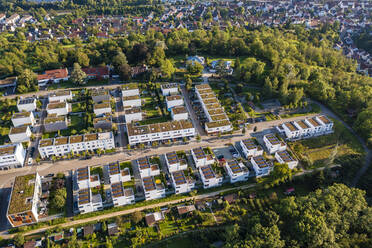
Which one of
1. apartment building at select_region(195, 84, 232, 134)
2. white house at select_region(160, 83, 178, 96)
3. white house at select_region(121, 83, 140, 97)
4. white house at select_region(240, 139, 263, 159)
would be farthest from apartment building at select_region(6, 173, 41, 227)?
white house at select_region(240, 139, 263, 159)

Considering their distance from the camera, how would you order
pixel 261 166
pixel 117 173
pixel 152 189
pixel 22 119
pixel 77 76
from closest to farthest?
pixel 152 189 < pixel 117 173 < pixel 261 166 < pixel 22 119 < pixel 77 76

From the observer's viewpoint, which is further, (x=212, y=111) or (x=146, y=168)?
(x=212, y=111)

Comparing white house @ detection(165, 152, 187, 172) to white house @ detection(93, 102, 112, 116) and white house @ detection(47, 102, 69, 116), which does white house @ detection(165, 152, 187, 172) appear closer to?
white house @ detection(93, 102, 112, 116)

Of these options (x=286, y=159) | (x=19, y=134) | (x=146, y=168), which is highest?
(x=19, y=134)

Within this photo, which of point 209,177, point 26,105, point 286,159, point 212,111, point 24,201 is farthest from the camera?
point 26,105

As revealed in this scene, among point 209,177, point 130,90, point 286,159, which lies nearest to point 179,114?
point 130,90

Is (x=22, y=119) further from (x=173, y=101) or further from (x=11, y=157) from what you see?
(x=173, y=101)
